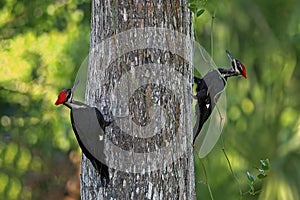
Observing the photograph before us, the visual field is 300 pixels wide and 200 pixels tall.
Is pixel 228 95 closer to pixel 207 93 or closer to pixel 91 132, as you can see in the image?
pixel 207 93

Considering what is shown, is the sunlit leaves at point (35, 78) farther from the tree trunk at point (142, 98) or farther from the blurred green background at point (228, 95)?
the tree trunk at point (142, 98)

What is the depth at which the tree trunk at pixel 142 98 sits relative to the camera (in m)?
2.29

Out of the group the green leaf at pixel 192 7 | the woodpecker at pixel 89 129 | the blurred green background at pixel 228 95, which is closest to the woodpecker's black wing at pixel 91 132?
the woodpecker at pixel 89 129

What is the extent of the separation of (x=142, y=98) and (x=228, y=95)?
2917mm

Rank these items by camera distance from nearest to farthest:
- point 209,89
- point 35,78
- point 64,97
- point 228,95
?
point 64,97
point 209,89
point 228,95
point 35,78

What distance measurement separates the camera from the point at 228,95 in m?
5.16

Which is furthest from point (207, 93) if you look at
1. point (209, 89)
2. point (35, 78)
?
point (35, 78)

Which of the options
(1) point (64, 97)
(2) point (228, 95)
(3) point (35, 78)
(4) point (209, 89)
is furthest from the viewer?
(3) point (35, 78)

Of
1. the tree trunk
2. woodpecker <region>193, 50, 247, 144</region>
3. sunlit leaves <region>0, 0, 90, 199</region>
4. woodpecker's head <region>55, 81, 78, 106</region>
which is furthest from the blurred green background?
woodpecker's head <region>55, 81, 78, 106</region>

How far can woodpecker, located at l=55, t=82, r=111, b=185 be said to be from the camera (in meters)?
2.27

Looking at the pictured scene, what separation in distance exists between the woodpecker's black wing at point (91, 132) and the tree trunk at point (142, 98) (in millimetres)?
25

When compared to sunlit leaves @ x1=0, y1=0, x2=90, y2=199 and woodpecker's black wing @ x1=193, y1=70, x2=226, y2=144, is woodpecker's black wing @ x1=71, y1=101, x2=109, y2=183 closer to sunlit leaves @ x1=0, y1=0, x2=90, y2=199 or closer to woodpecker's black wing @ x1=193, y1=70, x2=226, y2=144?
woodpecker's black wing @ x1=193, y1=70, x2=226, y2=144

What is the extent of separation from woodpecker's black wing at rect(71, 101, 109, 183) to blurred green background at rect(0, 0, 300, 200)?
2157mm

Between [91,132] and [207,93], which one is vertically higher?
[207,93]
